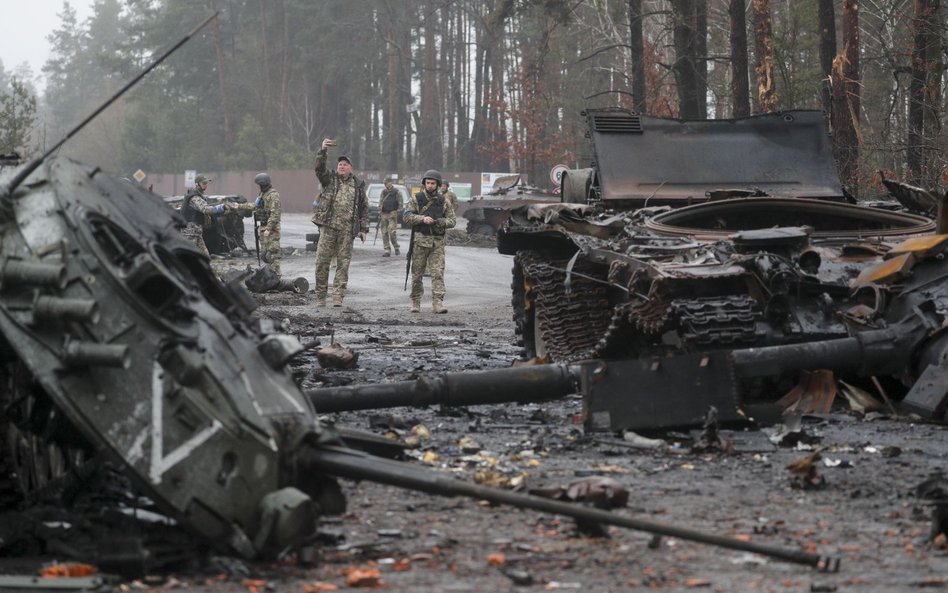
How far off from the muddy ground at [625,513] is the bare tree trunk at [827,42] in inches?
524

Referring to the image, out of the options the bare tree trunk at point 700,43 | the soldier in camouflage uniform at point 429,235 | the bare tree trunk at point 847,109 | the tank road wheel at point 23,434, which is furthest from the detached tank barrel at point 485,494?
the bare tree trunk at point 700,43

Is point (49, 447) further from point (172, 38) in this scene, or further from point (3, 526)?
point (172, 38)

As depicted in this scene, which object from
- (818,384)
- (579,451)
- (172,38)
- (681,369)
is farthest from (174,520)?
(172,38)

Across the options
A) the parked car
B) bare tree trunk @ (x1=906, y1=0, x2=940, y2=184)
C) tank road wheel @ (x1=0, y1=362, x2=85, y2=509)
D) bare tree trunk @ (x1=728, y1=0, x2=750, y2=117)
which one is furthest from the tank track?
the parked car

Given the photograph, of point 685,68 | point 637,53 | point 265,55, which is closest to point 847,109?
point 685,68

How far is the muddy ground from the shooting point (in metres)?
5.10

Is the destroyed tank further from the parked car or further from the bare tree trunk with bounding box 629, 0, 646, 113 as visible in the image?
the parked car

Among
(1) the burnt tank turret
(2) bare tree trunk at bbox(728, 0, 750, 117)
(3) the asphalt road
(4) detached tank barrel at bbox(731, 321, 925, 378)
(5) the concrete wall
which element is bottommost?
(3) the asphalt road

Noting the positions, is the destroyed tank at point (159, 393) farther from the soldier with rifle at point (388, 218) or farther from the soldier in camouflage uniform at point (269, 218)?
the soldier with rifle at point (388, 218)

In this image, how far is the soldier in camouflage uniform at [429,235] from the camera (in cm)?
1873

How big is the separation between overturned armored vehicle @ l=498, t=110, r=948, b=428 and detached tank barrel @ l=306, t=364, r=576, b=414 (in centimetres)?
41

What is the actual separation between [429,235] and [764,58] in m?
7.00

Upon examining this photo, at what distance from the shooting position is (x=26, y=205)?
19.6ft

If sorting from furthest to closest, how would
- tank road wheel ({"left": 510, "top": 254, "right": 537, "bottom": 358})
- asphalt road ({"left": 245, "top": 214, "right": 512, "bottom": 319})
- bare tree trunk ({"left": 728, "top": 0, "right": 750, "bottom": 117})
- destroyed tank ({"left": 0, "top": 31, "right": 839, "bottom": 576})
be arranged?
bare tree trunk ({"left": 728, "top": 0, "right": 750, "bottom": 117}) → asphalt road ({"left": 245, "top": 214, "right": 512, "bottom": 319}) → tank road wheel ({"left": 510, "top": 254, "right": 537, "bottom": 358}) → destroyed tank ({"left": 0, "top": 31, "right": 839, "bottom": 576})
